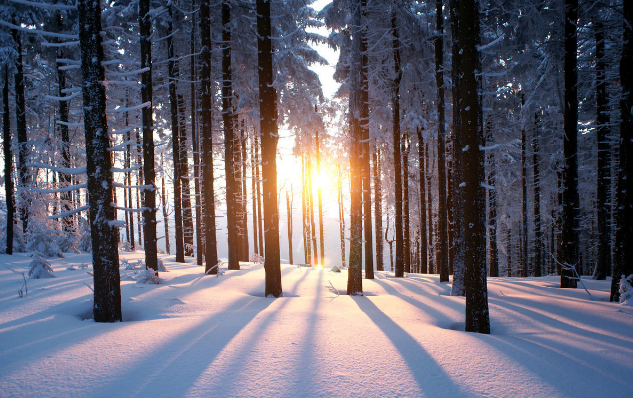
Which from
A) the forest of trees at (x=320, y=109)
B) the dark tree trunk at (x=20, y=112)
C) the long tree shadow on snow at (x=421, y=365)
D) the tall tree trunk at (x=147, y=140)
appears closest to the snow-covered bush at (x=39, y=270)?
the forest of trees at (x=320, y=109)

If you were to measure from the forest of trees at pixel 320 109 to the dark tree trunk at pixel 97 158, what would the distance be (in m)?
0.02

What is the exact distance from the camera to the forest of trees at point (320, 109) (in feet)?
16.6

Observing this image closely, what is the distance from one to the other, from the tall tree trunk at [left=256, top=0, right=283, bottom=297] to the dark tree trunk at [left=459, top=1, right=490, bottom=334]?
4546mm

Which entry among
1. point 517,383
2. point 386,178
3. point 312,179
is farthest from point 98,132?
point 312,179

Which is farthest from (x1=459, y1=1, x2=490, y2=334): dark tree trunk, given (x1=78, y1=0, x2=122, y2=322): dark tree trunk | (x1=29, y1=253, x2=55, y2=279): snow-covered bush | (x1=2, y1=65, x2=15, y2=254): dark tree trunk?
(x1=2, y1=65, x2=15, y2=254): dark tree trunk

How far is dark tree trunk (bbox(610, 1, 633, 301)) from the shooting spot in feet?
24.5

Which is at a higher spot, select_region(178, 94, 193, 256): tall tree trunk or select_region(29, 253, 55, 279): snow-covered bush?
select_region(178, 94, 193, 256): tall tree trunk

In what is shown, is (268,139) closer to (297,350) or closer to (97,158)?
(97,158)

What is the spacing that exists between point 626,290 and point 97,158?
1223 centimetres

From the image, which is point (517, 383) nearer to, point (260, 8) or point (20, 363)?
point (20, 363)

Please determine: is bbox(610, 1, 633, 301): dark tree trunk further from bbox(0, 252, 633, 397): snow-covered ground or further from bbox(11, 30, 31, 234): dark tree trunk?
bbox(11, 30, 31, 234): dark tree trunk

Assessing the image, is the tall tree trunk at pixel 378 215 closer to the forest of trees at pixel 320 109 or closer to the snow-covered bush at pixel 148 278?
the forest of trees at pixel 320 109

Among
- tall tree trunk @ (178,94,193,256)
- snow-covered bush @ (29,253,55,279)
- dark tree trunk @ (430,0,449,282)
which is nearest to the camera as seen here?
snow-covered bush @ (29,253,55,279)

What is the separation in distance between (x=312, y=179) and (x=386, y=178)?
22.7ft
